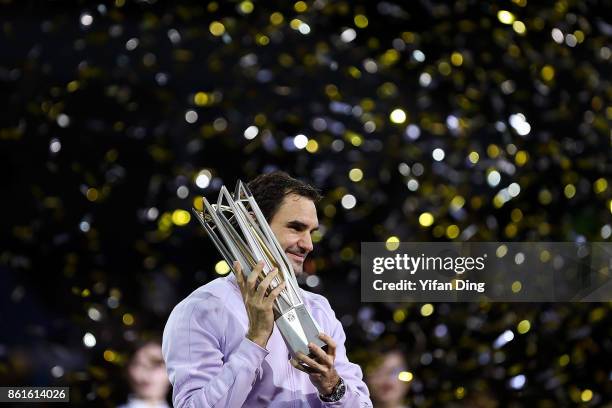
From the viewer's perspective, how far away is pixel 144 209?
2.89 metres

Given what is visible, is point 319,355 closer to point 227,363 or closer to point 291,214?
point 227,363

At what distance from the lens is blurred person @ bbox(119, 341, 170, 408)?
9.25 feet

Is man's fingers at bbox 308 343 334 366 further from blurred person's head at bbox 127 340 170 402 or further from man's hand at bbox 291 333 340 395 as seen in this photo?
blurred person's head at bbox 127 340 170 402

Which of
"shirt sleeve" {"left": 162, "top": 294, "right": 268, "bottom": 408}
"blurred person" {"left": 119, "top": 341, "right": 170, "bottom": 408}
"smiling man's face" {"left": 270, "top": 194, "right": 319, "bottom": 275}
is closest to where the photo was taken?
"shirt sleeve" {"left": 162, "top": 294, "right": 268, "bottom": 408}

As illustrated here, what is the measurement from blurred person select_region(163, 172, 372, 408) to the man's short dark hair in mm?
241

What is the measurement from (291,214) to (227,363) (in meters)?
0.52

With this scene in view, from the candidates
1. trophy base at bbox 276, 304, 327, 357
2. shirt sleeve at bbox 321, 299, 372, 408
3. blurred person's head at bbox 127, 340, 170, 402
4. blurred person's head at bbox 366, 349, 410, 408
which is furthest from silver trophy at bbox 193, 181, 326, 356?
blurred person's head at bbox 366, 349, 410, 408

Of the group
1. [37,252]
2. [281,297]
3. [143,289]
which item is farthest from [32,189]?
[281,297]

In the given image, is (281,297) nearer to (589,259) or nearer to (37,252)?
(37,252)

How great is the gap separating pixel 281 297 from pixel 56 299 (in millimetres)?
1128

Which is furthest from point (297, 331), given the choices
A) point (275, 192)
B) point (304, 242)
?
point (275, 192)

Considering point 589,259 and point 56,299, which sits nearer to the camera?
point 56,299

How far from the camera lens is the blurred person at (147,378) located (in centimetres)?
282

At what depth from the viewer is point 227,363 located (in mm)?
1919
